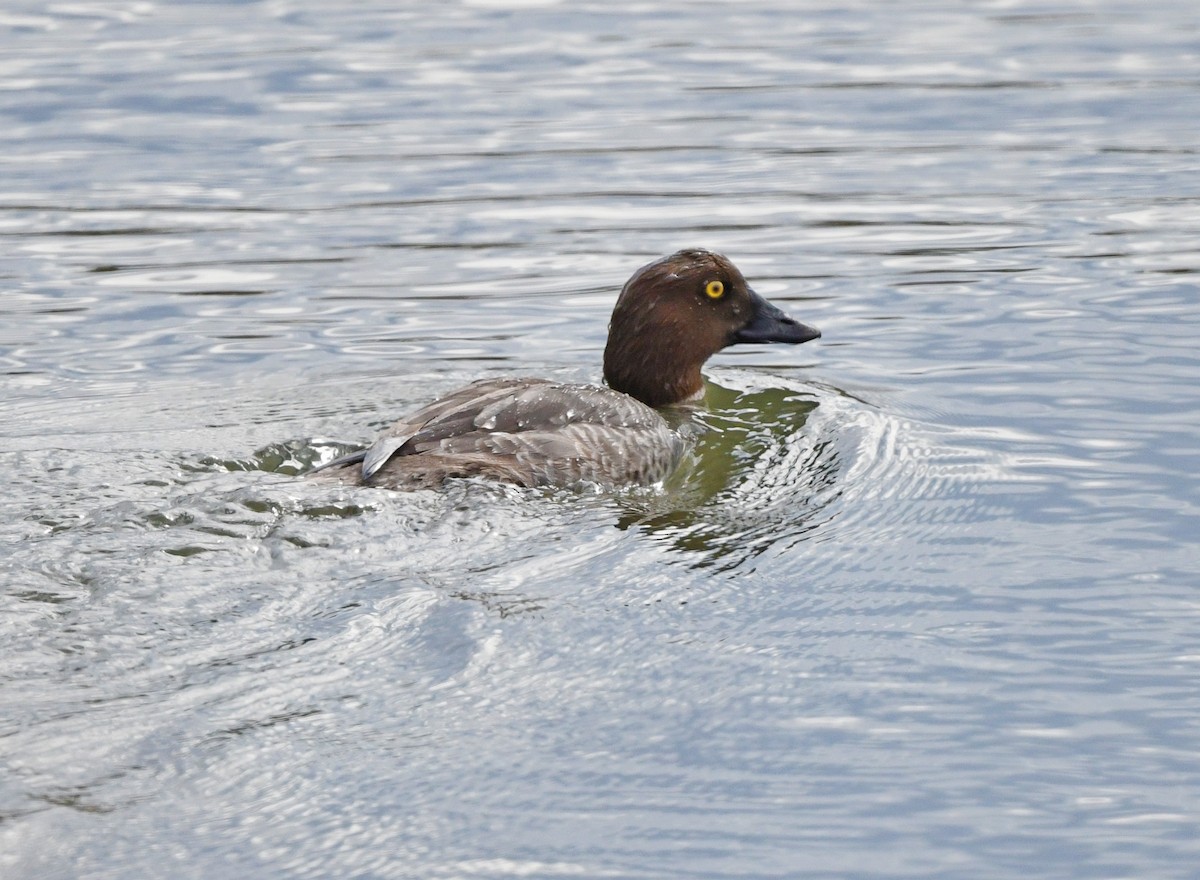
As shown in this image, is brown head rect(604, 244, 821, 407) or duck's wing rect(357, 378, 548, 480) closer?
duck's wing rect(357, 378, 548, 480)

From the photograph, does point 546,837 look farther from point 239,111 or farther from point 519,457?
point 239,111

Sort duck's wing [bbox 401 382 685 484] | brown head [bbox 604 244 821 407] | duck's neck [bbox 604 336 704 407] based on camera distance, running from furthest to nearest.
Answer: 1. duck's neck [bbox 604 336 704 407]
2. brown head [bbox 604 244 821 407]
3. duck's wing [bbox 401 382 685 484]

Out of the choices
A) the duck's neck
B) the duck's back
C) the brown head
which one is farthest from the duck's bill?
the duck's back

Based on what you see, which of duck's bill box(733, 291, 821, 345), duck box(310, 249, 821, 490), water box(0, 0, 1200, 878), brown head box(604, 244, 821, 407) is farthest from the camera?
duck's bill box(733, 291, 821, 345)

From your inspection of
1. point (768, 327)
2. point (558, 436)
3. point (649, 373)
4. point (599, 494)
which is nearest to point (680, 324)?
point (649, 373)

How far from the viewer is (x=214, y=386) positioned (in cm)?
1048

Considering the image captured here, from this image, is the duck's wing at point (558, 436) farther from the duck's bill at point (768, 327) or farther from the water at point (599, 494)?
the duck's bill at point (768, 327)

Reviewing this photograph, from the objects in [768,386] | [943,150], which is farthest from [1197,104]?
[768,386]

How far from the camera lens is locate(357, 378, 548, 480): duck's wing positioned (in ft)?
26.8

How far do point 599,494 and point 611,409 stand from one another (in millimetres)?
662

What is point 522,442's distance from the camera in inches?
335

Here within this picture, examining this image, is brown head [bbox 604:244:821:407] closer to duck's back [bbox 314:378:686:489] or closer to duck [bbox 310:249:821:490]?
duck [bbox 310:249:821:490]

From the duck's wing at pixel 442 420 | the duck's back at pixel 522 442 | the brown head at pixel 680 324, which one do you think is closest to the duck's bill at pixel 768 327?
the brown head at pixel 680 324

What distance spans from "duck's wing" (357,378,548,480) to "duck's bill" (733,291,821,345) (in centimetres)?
168
